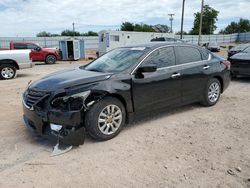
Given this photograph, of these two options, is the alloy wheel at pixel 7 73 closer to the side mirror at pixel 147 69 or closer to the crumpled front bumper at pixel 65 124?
the crumpled front bumper at pixel 65 124

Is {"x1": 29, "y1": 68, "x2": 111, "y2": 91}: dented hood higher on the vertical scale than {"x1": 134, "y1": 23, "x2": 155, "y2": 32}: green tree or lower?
lower

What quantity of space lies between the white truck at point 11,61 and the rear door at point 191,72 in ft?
27.2

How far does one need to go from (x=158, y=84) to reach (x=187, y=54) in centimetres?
125

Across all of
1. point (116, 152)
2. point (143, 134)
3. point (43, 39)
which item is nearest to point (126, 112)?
point (143, 134)

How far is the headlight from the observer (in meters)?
4.09

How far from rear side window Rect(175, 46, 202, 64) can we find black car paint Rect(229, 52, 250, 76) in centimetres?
416

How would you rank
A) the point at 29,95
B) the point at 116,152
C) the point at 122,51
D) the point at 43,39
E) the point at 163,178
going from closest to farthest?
1. the point at 163,178
2. the point at 116,152
3. the point at 29,95
4. the point at 122,51
5. the point at 43,39

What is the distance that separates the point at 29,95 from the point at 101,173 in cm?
192

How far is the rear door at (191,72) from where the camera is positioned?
5.65 m

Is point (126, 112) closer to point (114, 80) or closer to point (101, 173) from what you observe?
point (114, 80)

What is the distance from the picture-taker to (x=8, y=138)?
4.68 metres

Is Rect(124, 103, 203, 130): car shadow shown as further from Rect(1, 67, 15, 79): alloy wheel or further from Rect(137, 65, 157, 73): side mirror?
Rect(1, 67, 15, 79): alloy wheel

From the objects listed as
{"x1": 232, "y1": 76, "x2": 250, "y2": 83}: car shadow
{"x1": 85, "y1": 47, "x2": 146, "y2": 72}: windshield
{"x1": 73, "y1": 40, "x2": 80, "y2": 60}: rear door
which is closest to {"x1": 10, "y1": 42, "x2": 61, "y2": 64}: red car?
{"x1": 73, "y1": 40, "x2": 80, "y2": 60}: rear door

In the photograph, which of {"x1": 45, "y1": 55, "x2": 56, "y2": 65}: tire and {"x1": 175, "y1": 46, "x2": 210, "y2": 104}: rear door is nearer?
{"x1": 175, "y1": 46, "x2": 210, "y2": 104}: rear door
